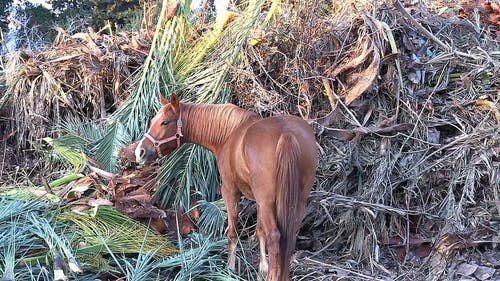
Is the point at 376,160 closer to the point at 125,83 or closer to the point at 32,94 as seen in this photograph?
the point at 125,83

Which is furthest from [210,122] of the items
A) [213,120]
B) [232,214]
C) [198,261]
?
[198,261]

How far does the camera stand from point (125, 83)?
480 centimetres

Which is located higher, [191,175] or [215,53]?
[215,53]

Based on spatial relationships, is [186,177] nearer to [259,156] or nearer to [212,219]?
[212,219]

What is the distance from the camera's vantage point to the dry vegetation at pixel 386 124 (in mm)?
3625

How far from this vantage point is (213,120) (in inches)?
130

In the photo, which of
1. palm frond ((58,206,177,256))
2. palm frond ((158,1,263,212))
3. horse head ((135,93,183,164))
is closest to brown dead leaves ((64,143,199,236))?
palm frond ((58,206,177,256))

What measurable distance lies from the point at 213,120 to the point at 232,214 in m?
0.64

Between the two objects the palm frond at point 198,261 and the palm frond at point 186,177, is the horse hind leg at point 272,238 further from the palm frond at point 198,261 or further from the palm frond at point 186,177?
the palm frond at point 186,177

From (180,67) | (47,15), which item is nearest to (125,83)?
(180,67)

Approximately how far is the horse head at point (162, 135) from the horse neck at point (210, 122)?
2.4 inches

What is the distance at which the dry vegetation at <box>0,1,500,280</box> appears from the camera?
3.62 metres

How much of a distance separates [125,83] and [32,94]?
944mm

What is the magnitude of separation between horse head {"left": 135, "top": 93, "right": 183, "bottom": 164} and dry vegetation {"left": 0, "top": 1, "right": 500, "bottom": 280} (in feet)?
3.17
